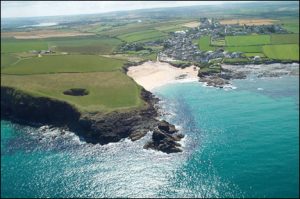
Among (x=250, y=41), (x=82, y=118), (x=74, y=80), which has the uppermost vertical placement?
(x=250, y=41)

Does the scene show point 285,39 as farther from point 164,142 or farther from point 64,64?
point 164,142

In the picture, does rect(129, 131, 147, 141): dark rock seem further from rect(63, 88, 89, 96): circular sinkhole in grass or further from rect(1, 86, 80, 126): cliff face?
rect(63, 88, 89, 96): circular sinkhole in grass

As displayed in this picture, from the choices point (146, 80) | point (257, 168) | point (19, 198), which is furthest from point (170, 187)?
point (146, 80)

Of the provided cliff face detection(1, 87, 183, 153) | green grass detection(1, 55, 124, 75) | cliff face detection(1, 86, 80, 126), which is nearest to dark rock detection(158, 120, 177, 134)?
cliff face detection(1, 87, 183, 153)

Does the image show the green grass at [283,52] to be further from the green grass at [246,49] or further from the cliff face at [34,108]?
the cliff face at [34,108]

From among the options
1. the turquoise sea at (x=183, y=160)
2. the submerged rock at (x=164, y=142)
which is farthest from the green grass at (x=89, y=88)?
the submerged rock at (x=164, y=142)

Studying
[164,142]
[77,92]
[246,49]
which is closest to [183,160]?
[164,142]
